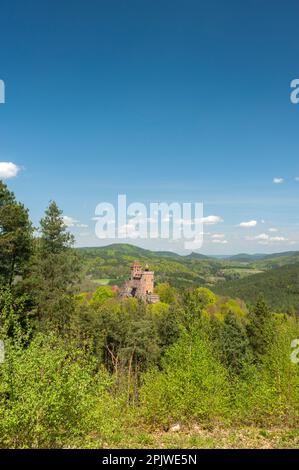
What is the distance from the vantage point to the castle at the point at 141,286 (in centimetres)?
9894

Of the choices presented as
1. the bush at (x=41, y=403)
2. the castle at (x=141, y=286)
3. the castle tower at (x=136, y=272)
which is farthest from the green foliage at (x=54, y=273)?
the castle tower at (x=136, y=272)

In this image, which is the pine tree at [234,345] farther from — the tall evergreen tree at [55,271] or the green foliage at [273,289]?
the green foliage at [273,289]

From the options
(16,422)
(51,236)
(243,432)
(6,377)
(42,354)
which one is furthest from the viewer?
(51,236)

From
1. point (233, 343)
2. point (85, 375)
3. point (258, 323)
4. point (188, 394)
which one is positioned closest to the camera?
point (85, 375)

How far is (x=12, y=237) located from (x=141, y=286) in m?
92.0

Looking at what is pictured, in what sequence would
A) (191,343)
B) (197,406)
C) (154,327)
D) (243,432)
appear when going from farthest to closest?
(154,327), (191,343), (197,406), (243,432)

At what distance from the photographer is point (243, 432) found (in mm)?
13305

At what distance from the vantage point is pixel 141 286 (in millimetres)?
109562

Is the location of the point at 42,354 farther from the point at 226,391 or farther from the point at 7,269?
the point at 7,269

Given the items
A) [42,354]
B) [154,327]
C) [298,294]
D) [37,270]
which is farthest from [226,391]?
[298,294]

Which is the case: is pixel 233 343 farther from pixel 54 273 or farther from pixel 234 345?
pixel 54 273

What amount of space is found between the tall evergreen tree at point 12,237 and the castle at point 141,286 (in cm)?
7519

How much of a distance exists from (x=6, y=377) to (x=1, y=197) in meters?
14.4

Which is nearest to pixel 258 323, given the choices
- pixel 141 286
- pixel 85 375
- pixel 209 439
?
pixel 209 439
